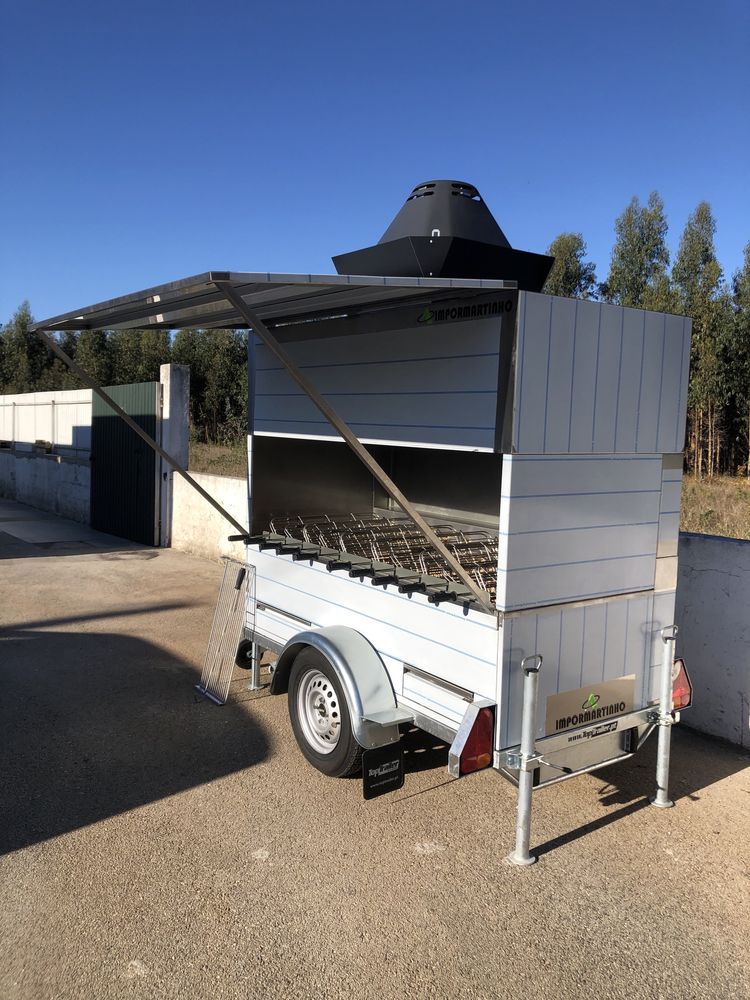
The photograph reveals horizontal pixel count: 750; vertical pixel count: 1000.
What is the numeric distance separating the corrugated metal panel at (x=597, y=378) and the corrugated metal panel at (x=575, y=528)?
0.09 meters

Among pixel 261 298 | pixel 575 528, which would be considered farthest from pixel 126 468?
pixel 575 528

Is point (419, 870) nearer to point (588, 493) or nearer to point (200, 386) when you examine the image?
point (588, 493)

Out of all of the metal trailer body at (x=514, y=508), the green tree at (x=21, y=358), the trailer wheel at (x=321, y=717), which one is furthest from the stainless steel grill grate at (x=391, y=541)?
the green tree at (x=21, y=358)

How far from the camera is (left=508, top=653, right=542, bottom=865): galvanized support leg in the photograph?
3219mm

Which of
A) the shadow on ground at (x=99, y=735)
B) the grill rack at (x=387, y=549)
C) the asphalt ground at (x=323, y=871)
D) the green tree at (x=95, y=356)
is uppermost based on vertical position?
the green tree at (x=95, y=356)

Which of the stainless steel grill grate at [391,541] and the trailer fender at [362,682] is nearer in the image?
the trailer fender at [362,682]

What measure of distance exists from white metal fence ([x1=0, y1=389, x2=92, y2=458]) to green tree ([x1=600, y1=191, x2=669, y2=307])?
24016mm

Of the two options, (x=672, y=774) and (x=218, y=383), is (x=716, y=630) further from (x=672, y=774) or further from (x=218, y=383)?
(x=218, y=383)

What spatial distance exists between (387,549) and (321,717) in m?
1.39

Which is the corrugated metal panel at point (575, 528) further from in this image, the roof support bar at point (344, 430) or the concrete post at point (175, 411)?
the concrete post at point (175, 411)

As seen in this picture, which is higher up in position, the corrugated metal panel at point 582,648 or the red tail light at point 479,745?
the corrugated metal panel at point 582,648

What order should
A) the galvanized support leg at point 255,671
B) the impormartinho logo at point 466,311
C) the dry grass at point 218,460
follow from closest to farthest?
the impormartinho logo at point 466,311 < the galvanized support leg at point 255,671 < the dry grass at point 218,460

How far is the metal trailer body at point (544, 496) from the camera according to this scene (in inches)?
130

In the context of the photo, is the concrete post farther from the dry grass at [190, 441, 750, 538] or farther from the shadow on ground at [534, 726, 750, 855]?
the shadow on ground at [534, 726, 750, 855]
